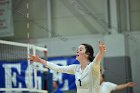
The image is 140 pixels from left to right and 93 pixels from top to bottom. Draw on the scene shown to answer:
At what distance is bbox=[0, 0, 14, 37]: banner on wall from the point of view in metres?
11.9

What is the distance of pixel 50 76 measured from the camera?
337 inches

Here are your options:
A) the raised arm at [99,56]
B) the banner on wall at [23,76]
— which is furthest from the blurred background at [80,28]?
the raised arm at [99,56]

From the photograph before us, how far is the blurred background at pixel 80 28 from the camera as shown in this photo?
35.7 feet

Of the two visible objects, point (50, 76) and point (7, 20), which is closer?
point (50, 76)

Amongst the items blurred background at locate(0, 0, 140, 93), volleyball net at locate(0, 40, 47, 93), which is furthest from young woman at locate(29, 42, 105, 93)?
blurred background at locate(0, 0, 140, 93)

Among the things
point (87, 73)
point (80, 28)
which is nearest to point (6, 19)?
point (80, 28)

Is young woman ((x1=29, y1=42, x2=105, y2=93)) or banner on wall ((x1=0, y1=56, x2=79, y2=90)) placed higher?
young woman ((x1=29, y1=42, x2=105, y2=93))

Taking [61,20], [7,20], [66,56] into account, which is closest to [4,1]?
[7,20]

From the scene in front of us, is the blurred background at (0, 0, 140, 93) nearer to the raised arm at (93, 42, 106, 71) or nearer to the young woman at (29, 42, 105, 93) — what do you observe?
the young woman at (29, 42, 105, 93)

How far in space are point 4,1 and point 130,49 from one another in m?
4.29

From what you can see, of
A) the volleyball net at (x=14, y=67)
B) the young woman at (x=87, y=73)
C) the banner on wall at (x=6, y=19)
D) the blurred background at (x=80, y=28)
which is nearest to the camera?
the young woman at (x=87, y=73)

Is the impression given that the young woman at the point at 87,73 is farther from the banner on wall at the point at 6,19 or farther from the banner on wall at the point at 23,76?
the banner on wall at the point at 6,19

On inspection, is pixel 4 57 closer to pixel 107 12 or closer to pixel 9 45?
pixel 9 45

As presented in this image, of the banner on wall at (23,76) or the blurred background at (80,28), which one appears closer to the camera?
the banner on wall at (23,76)
